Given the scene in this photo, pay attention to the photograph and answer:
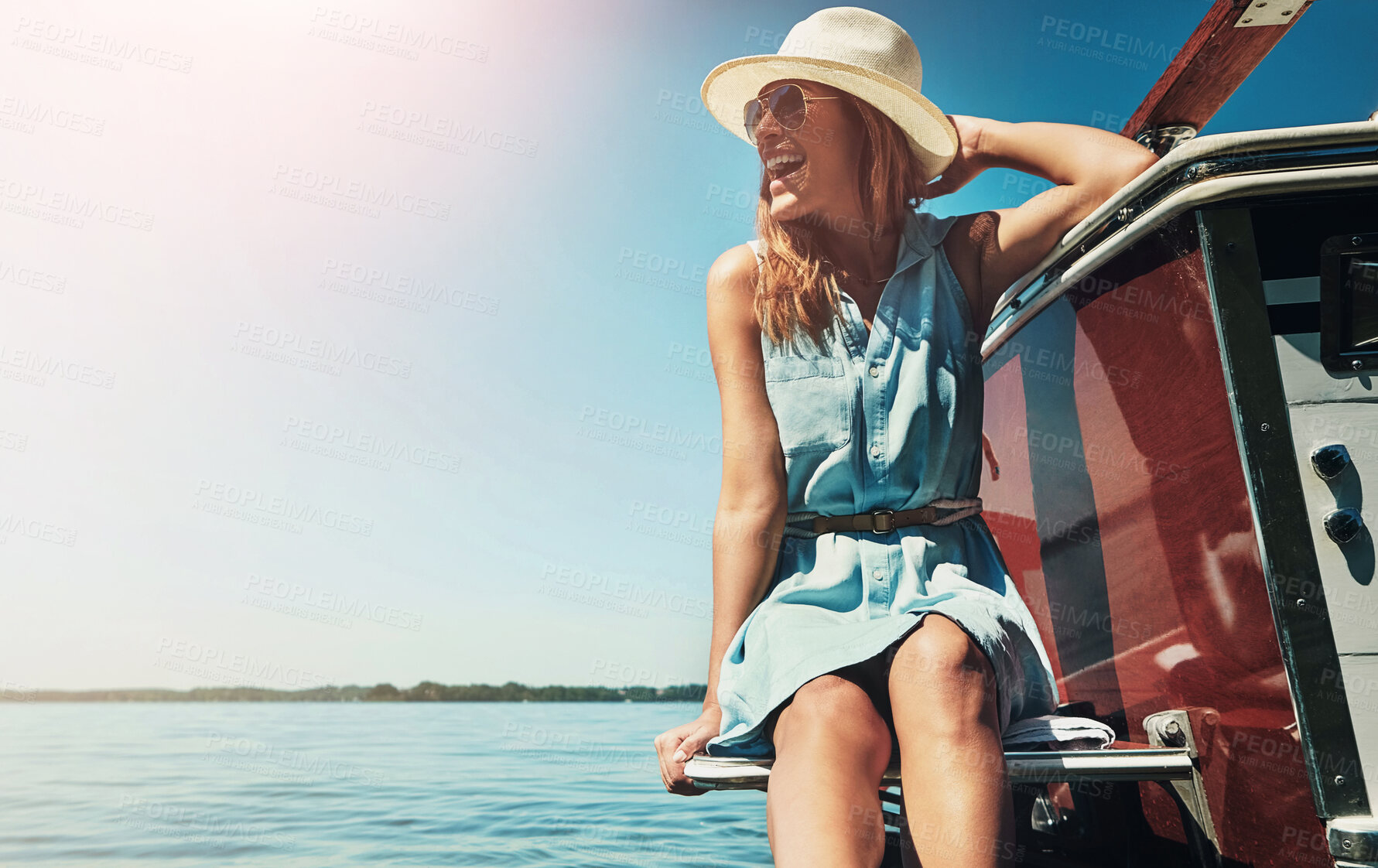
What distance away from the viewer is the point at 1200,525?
5.19 ft

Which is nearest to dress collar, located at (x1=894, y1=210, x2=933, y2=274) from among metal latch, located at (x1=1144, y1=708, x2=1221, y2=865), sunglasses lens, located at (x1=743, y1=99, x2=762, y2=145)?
sunglasses lens, located at (x1=743, y1=99, x2=762, y2=145)

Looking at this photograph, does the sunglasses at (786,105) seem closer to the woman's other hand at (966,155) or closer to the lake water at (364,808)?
the woman's other hand at (966,155)

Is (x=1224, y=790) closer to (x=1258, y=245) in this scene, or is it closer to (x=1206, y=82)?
(x=1258, y=245)

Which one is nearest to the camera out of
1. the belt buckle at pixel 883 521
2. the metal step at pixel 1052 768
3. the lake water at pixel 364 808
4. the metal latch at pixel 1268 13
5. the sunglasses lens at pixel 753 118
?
the metal step at pixel 1052 768

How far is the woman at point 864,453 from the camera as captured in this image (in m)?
1.29

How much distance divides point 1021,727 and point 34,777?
1383 cm

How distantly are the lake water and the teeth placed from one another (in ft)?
4.61

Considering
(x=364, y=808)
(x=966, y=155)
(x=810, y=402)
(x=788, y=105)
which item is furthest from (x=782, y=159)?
(x=364, y=808)

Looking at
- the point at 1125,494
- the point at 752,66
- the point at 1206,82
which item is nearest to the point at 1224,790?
the point at 1125,494

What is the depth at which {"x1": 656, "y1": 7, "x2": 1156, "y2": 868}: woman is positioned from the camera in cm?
129

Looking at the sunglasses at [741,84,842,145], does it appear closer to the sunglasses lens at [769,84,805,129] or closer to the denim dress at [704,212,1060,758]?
the sunglasses lens at [769,84,805,129]

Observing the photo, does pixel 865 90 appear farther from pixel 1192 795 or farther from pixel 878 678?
pixel 1192 795

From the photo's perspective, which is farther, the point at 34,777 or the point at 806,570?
the point at 34,777

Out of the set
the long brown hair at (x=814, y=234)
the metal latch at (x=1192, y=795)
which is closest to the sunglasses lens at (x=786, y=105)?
the long brown hair at (x=814, y=234)
